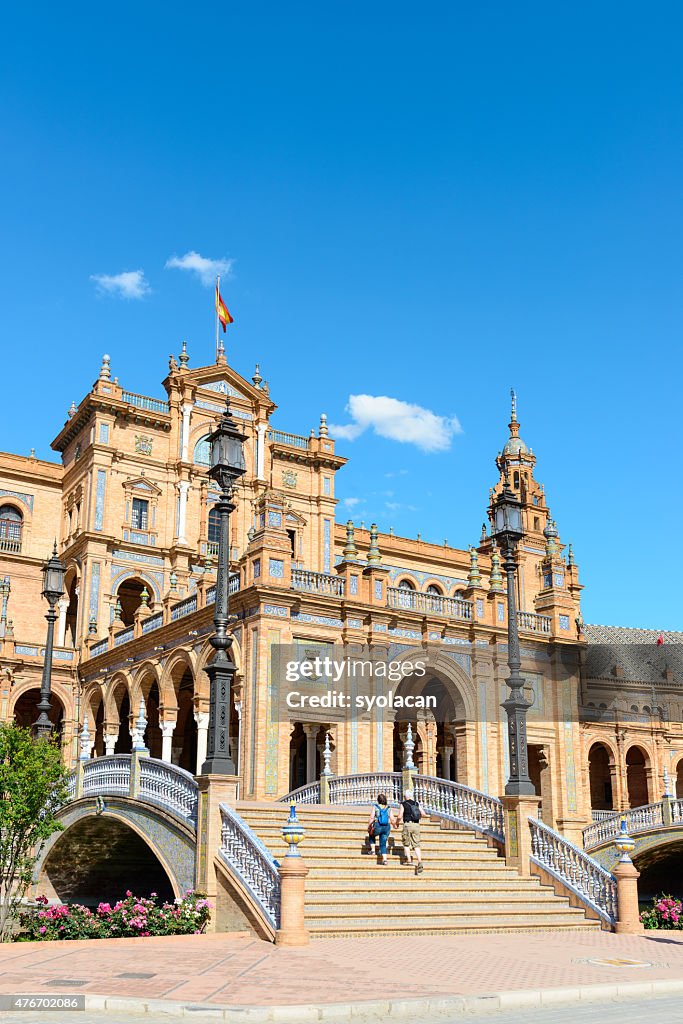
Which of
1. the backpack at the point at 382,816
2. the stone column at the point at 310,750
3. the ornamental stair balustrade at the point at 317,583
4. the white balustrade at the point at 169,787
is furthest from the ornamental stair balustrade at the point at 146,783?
the ornamental stair balustrade at the point at 317,583

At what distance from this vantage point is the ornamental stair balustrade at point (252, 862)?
15516mm

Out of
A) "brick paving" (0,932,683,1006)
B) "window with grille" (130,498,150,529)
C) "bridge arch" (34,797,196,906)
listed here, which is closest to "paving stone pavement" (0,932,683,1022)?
"brick paving" (0,932,683,1006)

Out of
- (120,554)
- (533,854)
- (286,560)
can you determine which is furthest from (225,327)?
(533,854)

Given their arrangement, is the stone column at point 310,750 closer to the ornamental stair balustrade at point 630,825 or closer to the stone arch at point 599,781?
the ornamental stair balustrade at point 630,825

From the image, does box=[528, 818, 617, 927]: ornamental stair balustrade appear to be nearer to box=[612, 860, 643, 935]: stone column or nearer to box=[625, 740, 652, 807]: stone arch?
Answer: box=[612, 860, 643, 935]: stone column

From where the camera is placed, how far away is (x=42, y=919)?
19078 mm

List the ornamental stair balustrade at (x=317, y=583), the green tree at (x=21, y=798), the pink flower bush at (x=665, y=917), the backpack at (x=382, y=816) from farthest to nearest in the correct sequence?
the ornamental stair balustrade at (x=317, y=583), the green tree at (x=21, y=798), the backpack at (x=382, y=816), the pink flower bush at (x=665, y=917)

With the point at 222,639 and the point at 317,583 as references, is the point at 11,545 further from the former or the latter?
the point at 222,639

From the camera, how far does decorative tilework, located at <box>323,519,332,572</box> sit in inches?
1847

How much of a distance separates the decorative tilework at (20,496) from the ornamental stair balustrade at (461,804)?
95.8 ft

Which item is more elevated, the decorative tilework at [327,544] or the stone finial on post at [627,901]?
the decorative tilework at [327,544]

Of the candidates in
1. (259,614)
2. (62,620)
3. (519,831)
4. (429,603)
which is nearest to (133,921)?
(519,831)

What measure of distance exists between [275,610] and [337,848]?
11433 millimetres

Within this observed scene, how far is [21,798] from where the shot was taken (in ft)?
72.8
